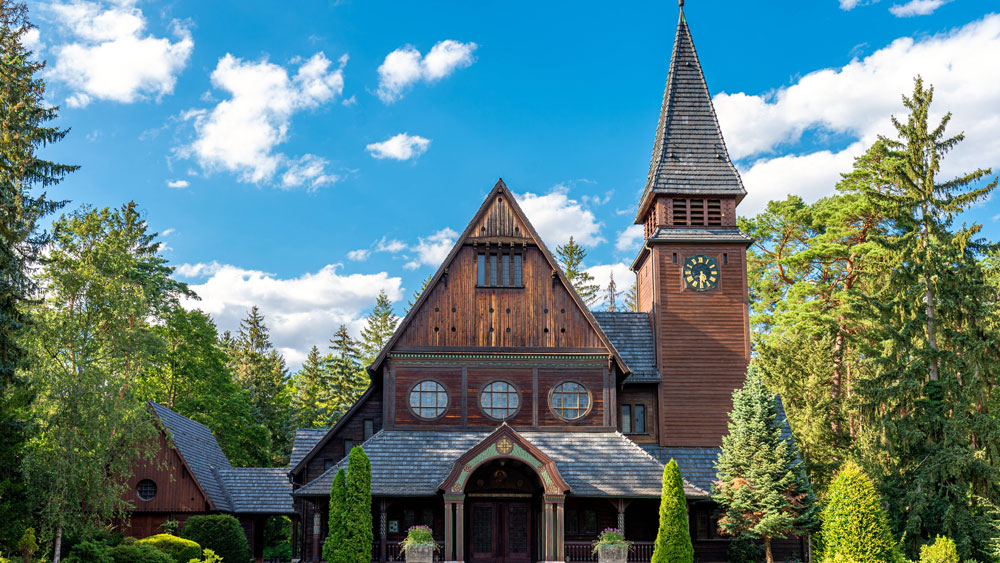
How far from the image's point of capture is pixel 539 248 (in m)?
29.0

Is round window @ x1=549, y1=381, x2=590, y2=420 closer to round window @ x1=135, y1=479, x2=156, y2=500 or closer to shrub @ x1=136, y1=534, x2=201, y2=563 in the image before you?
shrub @ x1=136, y1=534, x2=201, y2=563

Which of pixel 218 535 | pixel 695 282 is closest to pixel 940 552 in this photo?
pixel 695 282

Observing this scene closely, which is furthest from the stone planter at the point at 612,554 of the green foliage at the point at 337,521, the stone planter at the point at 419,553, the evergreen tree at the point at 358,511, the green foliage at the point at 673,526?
the green foliage at the point at 337,521

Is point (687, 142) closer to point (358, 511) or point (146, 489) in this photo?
point (358, 511)

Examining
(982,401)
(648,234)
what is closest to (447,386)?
(648,234)

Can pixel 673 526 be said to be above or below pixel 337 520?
below

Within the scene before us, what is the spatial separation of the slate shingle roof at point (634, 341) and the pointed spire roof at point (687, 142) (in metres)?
4.36

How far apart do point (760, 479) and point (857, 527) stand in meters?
3.05

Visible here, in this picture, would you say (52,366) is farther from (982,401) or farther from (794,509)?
(982,401)

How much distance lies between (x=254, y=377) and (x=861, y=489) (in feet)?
144

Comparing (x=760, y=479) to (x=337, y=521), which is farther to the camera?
(x=760, y=479)

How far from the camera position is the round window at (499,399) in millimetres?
28188

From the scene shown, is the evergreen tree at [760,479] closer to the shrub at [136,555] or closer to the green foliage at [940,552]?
the green foliage at [940,552]

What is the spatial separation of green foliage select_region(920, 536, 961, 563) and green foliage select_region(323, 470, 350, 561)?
1540cm
